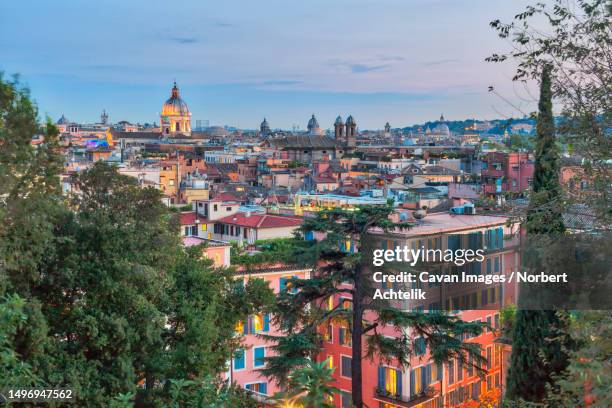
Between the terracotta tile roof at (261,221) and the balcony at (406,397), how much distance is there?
906 cm

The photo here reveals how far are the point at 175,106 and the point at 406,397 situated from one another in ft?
465

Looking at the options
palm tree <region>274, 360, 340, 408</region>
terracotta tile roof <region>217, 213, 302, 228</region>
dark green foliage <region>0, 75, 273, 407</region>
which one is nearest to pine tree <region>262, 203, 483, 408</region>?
dark green foliage <region>0, 75, 273, 407</region>

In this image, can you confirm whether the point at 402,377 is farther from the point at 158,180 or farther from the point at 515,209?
the point at 158,180

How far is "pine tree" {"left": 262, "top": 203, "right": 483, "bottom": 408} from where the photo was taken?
9.41 meters

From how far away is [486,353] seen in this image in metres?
17.4

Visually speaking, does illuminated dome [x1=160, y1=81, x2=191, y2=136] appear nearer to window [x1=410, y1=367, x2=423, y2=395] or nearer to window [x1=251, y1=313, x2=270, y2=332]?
window [x1=251, y1=313, x2=270, y2=332]

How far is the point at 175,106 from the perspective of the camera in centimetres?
15312

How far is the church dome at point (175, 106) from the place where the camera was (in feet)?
500

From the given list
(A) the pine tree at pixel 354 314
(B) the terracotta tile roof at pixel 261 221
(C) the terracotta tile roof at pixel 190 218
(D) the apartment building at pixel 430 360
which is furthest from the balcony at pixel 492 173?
(A) the pine tree at pixel 354 314

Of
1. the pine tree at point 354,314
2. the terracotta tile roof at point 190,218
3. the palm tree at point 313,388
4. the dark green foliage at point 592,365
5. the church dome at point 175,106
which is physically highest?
the church dome at point 175,106

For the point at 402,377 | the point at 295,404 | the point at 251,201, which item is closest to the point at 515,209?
the point at 295,404

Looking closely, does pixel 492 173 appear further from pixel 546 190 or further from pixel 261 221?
pixel 546 190

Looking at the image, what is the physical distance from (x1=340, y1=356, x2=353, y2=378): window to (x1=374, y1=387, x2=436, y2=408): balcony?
2.57ft

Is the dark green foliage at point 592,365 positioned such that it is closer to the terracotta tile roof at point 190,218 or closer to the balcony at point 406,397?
the balcony at point 406,397
